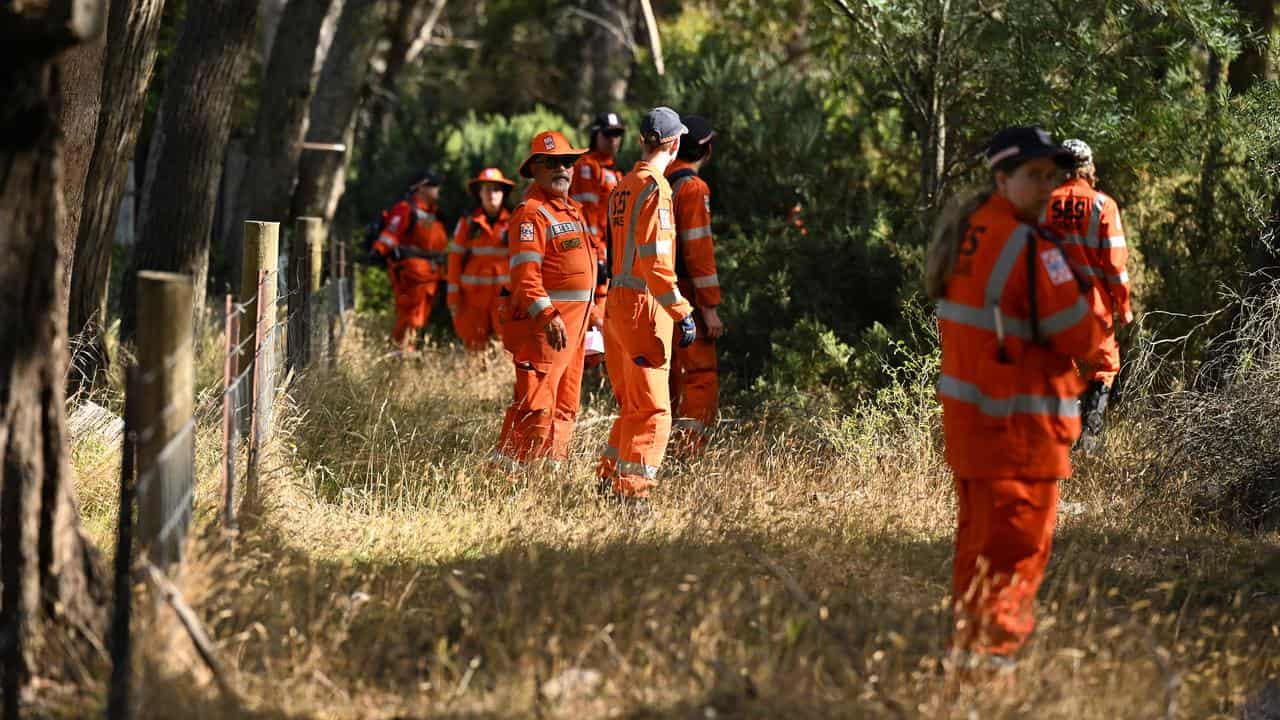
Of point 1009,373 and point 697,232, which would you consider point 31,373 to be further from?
point 697,232

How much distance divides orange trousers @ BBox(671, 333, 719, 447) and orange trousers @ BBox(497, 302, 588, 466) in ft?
2.99

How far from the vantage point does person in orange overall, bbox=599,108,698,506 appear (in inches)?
270

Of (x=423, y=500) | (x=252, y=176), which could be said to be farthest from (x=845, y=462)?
(x=252, y=176)

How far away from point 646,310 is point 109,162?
3537 millimetres

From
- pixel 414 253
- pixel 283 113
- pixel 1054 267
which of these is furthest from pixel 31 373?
pixel 283 113

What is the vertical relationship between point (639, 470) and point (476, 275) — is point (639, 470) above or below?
below

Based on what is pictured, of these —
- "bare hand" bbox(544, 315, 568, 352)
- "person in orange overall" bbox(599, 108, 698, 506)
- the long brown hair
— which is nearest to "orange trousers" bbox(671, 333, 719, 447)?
"bare hand" bbox(544, 315, 568, 352)

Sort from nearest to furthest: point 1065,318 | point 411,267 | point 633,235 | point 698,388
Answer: point 1065,318, point 633,235, point 698,388, point 411,267

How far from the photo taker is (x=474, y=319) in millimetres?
12805

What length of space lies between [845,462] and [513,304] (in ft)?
6.48

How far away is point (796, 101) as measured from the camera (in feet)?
40.9

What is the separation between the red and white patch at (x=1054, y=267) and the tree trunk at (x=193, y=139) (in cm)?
664

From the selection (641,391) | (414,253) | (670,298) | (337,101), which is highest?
(337,101)

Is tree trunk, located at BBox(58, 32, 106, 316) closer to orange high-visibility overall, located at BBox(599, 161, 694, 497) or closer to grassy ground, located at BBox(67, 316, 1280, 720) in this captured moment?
grassy ground, located at BBox(67, 316, 1280, 720)
